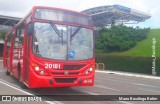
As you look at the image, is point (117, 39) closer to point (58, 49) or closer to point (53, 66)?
point (58, 49)

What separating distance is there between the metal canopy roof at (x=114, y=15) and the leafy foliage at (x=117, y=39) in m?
10.9

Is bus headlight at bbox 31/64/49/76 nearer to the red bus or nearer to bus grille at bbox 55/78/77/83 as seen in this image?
the red bus

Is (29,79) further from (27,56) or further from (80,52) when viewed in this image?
(80,52)

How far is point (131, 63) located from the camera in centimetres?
3778

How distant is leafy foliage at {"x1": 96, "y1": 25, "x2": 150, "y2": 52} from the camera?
53.7 metres

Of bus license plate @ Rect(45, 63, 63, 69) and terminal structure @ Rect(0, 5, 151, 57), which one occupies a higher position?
terminal structure @ Rect(0, 5, 151, 57)

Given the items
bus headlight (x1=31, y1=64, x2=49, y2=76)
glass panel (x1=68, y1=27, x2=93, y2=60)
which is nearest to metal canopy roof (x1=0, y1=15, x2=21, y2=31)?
glass panel (x1=68, y1=27, x2=93, y2=60)

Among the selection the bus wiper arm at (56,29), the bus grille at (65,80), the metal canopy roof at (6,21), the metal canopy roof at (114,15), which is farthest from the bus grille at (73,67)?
the metal canopy roof at (6,21)

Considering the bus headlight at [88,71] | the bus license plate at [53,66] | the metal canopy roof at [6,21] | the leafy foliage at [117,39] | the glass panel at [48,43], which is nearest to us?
the bus license plate at [53,66]

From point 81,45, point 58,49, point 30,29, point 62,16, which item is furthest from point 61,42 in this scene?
point 30,29

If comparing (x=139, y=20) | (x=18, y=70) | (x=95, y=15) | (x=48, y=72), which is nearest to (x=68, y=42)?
(x=48, y=72)

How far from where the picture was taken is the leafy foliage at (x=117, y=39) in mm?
53662

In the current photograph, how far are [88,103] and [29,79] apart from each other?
2811mm

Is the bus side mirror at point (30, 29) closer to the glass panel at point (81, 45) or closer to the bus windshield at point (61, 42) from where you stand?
the bus windshield at point (61, 42)
